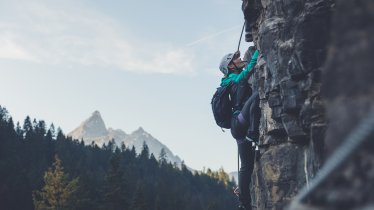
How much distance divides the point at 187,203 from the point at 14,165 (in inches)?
1657

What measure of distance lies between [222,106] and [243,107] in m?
0.70

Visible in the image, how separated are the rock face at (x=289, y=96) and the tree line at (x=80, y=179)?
4160 cm

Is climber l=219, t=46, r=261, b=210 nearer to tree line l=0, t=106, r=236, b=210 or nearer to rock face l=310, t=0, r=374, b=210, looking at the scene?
rock face l=310, t=0, r=374, b=210

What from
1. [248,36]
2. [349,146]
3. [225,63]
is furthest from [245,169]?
[349,146]

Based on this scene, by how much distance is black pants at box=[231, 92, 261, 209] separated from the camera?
1243 centimetres

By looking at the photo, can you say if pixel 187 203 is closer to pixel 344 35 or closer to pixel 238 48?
pixel 238 48

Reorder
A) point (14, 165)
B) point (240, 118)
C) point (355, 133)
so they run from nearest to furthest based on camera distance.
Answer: point (355, 133), point (240, 118), point (14, 165)

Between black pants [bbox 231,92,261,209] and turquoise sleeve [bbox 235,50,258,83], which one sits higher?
turquoise sleeve [bbox 235,50,258,83]

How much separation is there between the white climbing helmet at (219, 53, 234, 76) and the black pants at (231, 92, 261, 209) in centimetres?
114

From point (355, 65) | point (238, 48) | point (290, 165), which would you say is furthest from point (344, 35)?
point (238, 48)

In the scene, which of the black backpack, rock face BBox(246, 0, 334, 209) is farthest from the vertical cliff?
the black backpack

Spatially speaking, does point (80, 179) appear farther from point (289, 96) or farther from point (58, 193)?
point (289, 96)

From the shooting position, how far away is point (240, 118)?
40.5 ft

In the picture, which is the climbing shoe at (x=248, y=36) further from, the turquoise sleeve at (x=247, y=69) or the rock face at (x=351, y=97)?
the rock face at (x=351, y=97)
